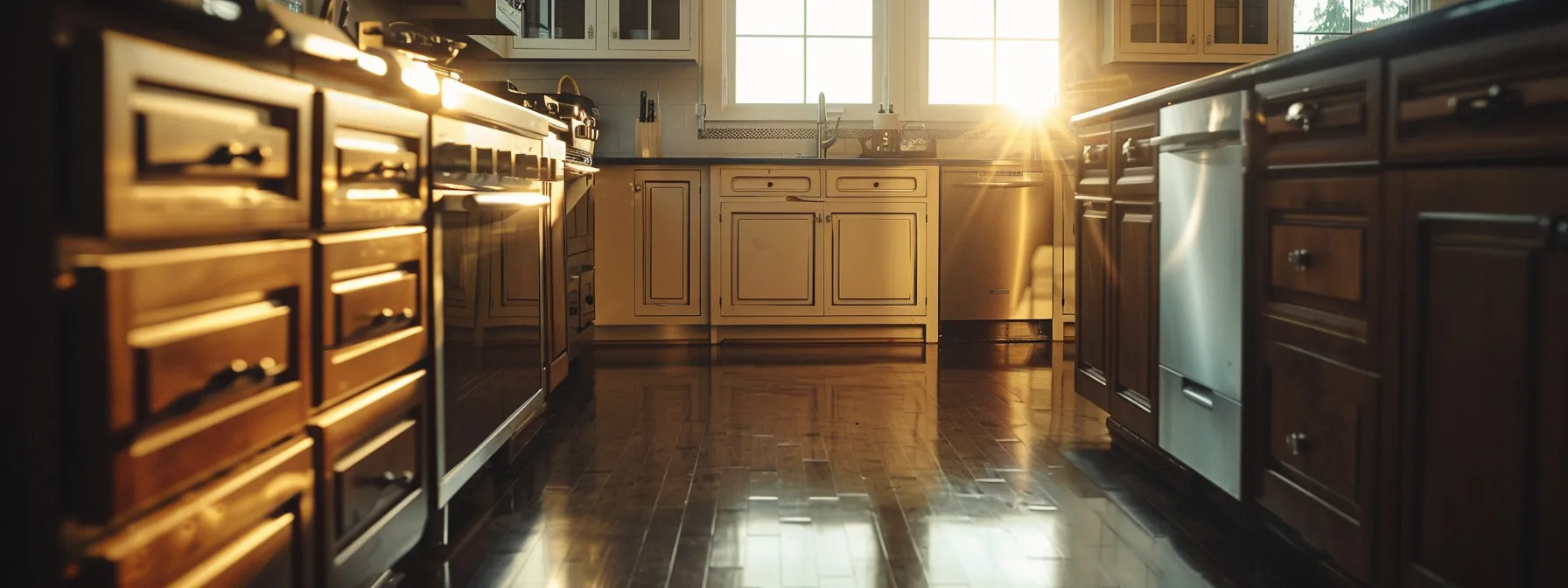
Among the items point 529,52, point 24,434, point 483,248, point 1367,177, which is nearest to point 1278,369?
point 1367,177

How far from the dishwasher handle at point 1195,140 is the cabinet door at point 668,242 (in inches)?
117

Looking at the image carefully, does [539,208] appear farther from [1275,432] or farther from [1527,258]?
[1527,258]

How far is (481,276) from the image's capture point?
2.21 meters

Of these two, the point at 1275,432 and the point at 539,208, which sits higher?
→ the point at 539,208

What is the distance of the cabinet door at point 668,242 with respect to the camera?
205 inches

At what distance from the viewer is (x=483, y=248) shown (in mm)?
2236

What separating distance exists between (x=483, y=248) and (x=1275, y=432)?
4.89ft

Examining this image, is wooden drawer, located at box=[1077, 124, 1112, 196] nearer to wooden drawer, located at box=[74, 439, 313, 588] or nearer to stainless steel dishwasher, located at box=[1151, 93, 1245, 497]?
stainless steel dishwasher, located at box=[1151, 93, 1245, 497]

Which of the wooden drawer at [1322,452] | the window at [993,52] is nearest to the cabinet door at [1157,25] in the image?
the window at [993,52]

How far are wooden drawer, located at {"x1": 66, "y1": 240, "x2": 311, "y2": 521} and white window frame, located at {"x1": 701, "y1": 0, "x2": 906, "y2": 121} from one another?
442 centimetres

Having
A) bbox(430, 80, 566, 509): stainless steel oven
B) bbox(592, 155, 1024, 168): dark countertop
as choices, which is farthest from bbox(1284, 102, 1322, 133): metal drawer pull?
bbox(592, 155, 1024, 168): dark countertop

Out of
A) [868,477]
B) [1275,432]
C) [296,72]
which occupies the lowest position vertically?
[868,477]

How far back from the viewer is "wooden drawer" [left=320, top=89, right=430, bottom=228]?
4.86ft

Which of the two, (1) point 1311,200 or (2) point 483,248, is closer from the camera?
(1) point 1311,200
